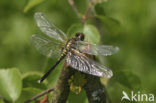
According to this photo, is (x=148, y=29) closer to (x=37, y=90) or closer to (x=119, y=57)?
(x=119, y=57)

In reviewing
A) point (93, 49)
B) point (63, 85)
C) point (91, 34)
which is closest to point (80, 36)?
point (93, 49)

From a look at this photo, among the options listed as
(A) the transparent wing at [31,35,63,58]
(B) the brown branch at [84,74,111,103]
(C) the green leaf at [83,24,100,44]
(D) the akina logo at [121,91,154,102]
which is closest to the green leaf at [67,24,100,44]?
(C) the green leaf at [83,24,100,44]

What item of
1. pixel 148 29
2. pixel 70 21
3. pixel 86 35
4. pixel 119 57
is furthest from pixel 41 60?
pixel 86 35

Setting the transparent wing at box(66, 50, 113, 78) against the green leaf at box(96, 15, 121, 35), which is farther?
the green leaf at box(96, 15, 121, 35)

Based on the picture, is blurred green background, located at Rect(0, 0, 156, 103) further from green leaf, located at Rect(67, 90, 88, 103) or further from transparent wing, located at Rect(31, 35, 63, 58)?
green leaf, located at Rect(67, 90, 88, 103)

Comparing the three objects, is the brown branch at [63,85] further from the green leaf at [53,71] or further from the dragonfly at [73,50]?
the green leaf at [53,71]

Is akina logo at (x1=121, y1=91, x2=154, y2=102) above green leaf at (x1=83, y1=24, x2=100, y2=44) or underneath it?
underneath
